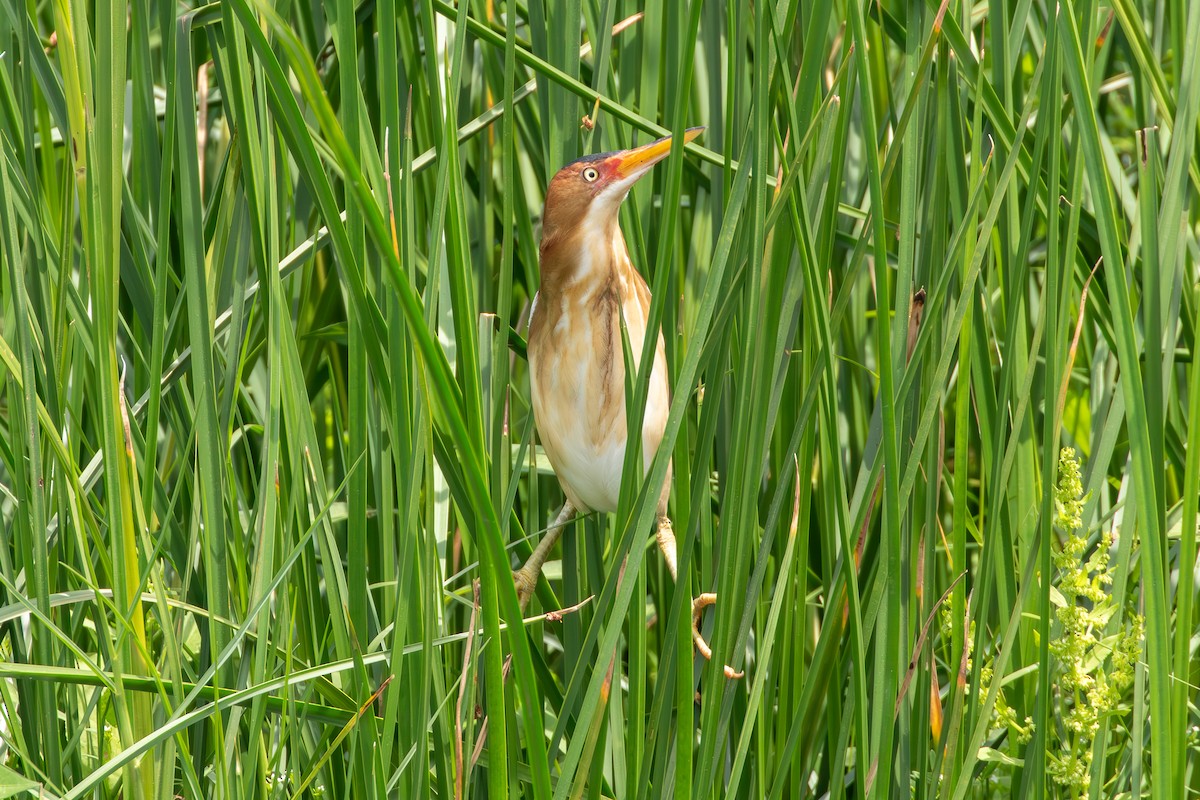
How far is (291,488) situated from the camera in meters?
0.83

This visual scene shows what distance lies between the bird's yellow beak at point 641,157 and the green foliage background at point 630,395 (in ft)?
0.17

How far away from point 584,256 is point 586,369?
12cm

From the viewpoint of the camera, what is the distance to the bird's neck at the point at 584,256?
1.18 meters

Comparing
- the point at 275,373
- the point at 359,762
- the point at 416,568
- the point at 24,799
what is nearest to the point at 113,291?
the point at 275,373

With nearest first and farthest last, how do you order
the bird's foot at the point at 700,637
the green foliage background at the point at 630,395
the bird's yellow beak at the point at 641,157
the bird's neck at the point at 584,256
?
1. the green foliage background at the point at 630,395
2. the bird's foot at the point at 700,637
3. the bird's yellow beak at the point at 641,157
4. the bird's neck at the point at 584,256

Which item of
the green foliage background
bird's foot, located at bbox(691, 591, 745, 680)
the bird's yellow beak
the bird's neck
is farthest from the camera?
the bird's neck

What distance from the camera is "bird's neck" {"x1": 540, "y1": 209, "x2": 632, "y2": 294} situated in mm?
1179

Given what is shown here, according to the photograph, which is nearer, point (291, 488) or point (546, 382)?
point (291, 488)

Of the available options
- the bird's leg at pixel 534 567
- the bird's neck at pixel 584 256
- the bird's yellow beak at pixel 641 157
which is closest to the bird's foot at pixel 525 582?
the bird's leg at pixel 534 567

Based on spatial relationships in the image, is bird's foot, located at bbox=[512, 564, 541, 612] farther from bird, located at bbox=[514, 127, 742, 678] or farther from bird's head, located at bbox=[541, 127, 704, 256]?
bird's head, located at bbox=[541, 127, 704, 256]

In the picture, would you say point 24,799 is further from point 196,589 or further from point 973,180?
point 973,180

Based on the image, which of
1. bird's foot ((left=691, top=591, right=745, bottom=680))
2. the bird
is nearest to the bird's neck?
the bird

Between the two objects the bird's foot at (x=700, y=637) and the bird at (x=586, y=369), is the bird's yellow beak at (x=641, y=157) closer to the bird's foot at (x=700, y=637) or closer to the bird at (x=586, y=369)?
the bird at (x=586, y=369)

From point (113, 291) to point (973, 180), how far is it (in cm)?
57
